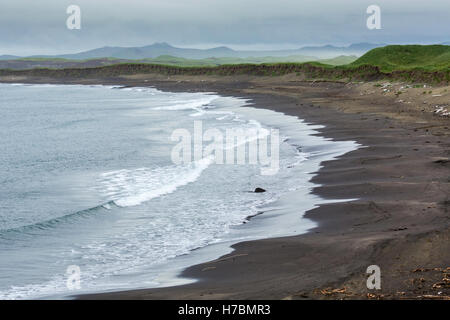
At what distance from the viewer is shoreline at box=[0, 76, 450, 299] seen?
889 centimetres

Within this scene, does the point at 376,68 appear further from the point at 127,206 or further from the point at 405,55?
the point at 127,206

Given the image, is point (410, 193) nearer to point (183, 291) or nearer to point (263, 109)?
point (183, 291)

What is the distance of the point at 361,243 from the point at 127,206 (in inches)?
358

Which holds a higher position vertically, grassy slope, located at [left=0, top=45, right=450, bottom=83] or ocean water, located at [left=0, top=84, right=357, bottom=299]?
grassy slope, located at [left=0, top=45, right=450, bottom=83]

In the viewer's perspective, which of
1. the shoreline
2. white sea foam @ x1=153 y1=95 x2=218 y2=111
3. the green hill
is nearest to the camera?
the shoreline

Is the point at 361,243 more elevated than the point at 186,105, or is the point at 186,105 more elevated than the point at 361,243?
the point at 186,105

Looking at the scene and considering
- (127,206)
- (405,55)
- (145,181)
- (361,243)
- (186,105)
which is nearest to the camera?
(361,243)

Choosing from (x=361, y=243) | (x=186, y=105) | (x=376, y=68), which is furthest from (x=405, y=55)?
(x=361, y=243)

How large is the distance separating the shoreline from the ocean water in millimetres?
825

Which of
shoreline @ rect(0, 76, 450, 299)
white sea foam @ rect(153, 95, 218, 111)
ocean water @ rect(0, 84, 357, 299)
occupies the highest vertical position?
white sea foam @ rect(153, 95, 218, 111)

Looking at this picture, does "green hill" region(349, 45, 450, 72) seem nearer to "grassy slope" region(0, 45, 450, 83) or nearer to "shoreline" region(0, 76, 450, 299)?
"grassy slope" region(0, 45, 450, 83)

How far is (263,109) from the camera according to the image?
50250mm

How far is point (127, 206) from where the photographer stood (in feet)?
59.7

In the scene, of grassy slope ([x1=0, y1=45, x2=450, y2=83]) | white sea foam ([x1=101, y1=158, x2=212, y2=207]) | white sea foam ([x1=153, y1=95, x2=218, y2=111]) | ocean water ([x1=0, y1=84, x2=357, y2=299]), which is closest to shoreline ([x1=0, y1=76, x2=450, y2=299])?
ocean water ([x1=0, y1=84, x2=357, y2=299])
